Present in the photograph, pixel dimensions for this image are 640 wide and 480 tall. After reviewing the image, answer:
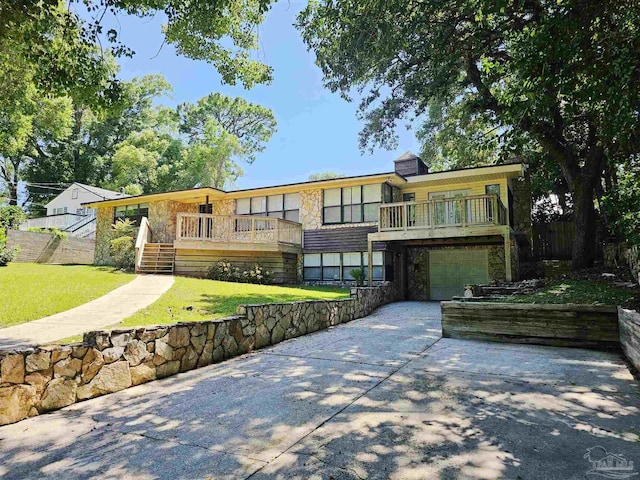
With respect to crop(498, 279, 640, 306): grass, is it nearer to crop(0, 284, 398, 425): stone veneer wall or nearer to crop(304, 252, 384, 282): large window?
crop(0, 284, 398, 425): stone veneer wall

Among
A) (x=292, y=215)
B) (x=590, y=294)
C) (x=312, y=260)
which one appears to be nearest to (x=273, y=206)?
(x=292, y=215)

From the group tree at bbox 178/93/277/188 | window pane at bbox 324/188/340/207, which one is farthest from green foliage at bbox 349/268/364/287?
tree at bbox 178/93/277/188

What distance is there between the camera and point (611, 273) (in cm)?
945

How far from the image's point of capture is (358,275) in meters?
13.7

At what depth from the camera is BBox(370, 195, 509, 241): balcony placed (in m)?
11.7

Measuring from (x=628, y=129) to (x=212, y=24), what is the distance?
703 cm

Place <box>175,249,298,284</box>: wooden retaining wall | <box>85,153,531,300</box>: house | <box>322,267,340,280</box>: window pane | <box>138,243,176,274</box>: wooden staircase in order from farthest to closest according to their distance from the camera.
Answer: <box>322,267,340,280</box>: window pane, <box>175,249,298,284</box>: wooden retaining wall, <box>138,243,176,274</box>: wooden staircase, <box>85,153,531,300</box>: house

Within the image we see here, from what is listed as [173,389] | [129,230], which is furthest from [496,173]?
[129,230]

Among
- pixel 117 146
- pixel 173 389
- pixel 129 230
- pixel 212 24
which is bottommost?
pixel 173 389

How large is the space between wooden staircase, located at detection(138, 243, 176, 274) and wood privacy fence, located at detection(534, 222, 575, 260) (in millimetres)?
15080

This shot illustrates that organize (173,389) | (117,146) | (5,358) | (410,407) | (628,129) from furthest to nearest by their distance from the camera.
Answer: (117,146), (628,129), (173,389), (410,407), (5,358)

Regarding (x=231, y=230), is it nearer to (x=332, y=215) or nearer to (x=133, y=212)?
(x=332, y=215)

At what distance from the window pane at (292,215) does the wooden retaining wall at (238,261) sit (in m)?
1.58

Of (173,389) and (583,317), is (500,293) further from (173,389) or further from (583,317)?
(173,389)
